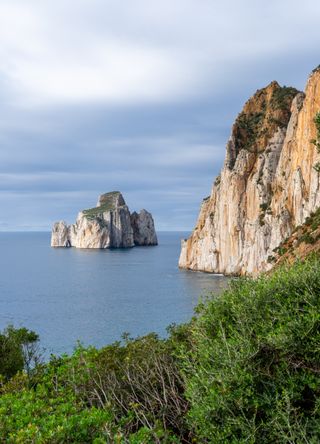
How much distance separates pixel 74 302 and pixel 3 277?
49906 millimetres

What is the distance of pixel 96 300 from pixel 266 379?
79762 mm

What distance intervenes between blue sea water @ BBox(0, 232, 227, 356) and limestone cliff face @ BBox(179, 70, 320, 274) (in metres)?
9.42

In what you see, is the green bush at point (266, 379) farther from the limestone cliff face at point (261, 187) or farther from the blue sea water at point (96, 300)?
the limestone cliff face at point (261, 187)

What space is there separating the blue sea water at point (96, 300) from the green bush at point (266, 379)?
33752 mm

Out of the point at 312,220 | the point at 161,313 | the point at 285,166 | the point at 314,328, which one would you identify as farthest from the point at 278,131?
the point at 314,328

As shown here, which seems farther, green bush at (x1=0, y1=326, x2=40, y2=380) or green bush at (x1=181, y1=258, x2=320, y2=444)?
green bush at (x1=0, y1=326, x2=40, y2=380)

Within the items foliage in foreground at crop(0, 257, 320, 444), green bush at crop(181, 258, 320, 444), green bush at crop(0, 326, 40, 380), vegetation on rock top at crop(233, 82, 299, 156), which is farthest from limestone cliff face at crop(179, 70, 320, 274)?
green bush at crop(181, 258, 320, 444)

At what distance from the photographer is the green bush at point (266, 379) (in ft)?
34.1

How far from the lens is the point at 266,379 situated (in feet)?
36.1

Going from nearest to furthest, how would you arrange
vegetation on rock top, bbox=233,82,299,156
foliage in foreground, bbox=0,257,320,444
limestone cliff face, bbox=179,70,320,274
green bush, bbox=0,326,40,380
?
foliage in foreground, bbox=0,257,320,444 → green bush, bbox=0,326,40,380 → limestone cliff face, bbox=179,70,320,274 → vegetation on rock top, bbox=233,82,299,156

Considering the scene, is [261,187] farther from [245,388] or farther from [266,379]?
Result: [245,388]

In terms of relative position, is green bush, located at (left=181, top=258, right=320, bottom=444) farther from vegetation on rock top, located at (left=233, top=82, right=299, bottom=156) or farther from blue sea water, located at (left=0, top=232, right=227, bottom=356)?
vegetation on rock top, located at (left=233, top=82, right=299, bottom=156)

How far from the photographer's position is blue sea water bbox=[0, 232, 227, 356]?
62.8m

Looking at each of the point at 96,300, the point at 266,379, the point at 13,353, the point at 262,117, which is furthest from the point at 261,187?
the point at 266,379
